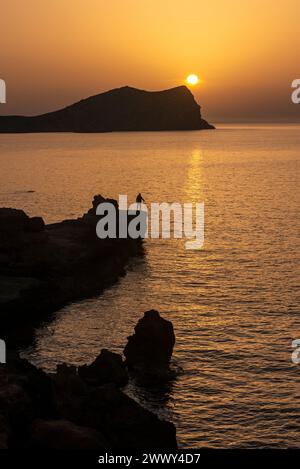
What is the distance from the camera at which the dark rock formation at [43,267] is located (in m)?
67.1

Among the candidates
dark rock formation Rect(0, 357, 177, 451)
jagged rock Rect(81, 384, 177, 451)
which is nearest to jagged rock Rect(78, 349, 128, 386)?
dark rock formation Rect(0, 357, 177, 451)

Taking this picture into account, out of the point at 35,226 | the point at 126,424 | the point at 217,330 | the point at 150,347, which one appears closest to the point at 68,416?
the point at 126,424

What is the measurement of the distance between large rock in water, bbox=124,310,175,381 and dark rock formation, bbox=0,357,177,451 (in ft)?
29.3

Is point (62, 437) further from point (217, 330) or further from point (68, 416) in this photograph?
point (217, 330)

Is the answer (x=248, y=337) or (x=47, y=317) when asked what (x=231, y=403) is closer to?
(x=248, y=337)

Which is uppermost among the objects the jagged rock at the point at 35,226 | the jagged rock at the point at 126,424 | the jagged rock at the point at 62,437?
the jagged rock at the point at 35,226

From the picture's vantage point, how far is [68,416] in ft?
130

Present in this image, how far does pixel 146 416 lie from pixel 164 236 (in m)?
79.9

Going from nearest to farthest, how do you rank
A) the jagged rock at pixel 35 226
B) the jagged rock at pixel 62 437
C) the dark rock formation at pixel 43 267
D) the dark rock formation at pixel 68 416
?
the jagged rock at pixel 62 437 → the dark rock formation at pixel 68 416 → the dark rock formation at pixel 43 267 → the jagged rock at pixel 35 226

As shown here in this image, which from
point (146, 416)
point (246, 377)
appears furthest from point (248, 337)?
point (146, 416)

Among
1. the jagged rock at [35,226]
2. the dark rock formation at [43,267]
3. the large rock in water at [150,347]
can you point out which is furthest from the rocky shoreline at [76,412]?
the jagged rock at [35,226]

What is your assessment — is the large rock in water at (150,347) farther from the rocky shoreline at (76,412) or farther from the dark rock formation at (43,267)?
the dark rock formation at (43,267)

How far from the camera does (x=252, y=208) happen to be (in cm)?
15975

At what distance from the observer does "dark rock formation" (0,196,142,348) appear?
6712 cm
